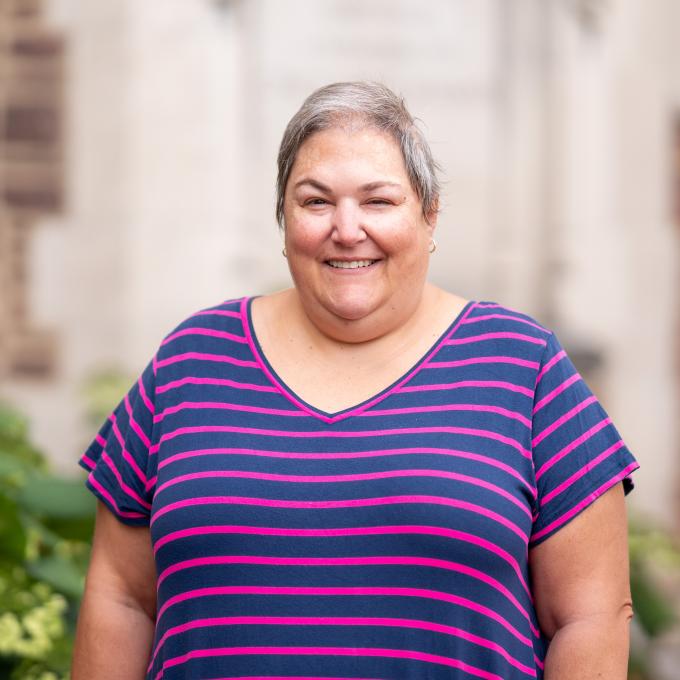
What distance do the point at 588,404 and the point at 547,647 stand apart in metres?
0.41

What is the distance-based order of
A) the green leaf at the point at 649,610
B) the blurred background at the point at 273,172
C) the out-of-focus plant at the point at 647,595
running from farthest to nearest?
the blurred background at the point at 273,172, the green leaf at the point at 649,610, the out-of-focus plant at the point at 647,595

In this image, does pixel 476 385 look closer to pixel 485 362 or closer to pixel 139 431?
pixel 485 362

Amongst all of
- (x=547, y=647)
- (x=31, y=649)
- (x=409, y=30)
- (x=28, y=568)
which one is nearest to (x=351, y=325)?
(x=547, y=647)

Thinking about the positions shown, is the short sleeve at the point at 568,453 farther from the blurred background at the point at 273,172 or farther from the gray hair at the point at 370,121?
the blurred background at the point at 273,172

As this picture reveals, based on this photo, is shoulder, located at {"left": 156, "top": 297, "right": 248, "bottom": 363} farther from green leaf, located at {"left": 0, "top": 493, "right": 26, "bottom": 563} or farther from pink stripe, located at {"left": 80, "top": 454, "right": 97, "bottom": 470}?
green leaf, located at {"left": 0, "top": 493, "right": 26, "bottom": 563}

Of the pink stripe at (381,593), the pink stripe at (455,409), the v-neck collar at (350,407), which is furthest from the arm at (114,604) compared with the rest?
the pink stripe at (455,409)

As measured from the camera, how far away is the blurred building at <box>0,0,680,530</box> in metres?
6.14

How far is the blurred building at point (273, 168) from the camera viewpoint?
614 centimetres

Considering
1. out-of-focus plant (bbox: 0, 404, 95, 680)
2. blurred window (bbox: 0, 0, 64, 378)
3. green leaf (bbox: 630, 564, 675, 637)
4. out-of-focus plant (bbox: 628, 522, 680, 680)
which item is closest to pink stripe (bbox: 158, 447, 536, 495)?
out-of-focus plant (bbox: 0, 404, 95, 680)

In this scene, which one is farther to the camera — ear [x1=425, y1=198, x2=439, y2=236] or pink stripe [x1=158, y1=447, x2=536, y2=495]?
ear [x1=425, y1=198, x2=439, y2=236]

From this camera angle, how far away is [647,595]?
466cm

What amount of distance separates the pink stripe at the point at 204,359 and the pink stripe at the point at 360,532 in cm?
30

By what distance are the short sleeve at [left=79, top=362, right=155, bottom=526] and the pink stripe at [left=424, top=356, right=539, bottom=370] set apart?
0.50 meters

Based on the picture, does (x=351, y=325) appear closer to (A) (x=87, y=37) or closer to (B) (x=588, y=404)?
(B) (x=588, y=404)
